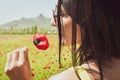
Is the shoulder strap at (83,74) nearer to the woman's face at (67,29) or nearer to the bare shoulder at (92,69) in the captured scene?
the bare shoulder at (92,69)

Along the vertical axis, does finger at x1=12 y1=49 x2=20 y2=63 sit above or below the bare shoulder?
above

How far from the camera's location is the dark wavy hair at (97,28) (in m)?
1.56

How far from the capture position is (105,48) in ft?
5.19

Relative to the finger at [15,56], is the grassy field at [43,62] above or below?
below

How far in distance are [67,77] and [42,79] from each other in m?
5.34

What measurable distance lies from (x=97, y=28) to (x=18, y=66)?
334mm

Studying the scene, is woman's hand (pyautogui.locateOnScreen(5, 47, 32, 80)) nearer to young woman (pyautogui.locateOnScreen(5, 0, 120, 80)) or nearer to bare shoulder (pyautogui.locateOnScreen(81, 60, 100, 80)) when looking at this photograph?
young woman (pyautogui.locateOnScreen(5, 0, 120, 80))

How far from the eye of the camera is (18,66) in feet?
4.98

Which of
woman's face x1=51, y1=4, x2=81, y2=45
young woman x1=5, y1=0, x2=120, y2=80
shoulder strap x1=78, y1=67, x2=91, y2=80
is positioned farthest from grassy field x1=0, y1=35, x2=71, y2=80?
shoulder strap x1=78, y1=67, x2=91, y2=80

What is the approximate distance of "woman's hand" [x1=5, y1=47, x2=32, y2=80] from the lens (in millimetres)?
1527

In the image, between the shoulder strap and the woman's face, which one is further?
the woman's face

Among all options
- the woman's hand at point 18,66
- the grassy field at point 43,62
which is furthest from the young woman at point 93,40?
the grassy field at point 43,62

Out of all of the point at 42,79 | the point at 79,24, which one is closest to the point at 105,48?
the point at 79,24

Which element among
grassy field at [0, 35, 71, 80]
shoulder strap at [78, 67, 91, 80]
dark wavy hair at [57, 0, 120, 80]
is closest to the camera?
shoulder strap at [78, 67, 91, 80]
